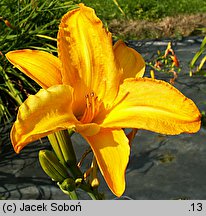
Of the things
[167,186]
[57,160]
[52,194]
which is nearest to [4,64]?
[52,194]

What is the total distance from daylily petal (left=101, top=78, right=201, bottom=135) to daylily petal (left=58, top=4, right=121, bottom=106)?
0.09 ft

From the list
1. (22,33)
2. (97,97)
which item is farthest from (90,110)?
(22,33)

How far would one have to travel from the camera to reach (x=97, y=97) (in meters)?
0.55

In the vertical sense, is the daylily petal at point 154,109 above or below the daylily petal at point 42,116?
below

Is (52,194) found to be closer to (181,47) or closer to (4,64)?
(4,64)

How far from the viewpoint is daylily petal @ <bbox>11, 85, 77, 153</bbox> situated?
0.41m

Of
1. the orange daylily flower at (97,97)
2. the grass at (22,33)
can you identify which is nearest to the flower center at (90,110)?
the orange daylily flower at (97,97)

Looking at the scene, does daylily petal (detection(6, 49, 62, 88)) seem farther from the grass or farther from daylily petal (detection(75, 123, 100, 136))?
the grass

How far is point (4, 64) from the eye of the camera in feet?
7.84

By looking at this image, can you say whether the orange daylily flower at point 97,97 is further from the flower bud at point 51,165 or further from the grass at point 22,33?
the grass at point 22,33

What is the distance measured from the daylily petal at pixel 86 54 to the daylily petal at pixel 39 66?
10mm

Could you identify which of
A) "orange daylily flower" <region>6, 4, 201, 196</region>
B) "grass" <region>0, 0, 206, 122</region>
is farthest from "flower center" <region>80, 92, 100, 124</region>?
"grass" <region>0, 0, 206, 122</region>

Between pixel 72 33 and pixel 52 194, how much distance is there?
1.48m

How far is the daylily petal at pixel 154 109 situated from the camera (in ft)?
1.48
